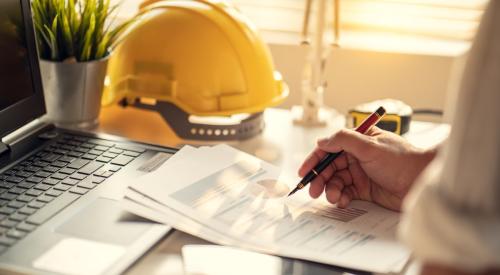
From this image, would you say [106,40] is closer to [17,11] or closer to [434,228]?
[17,11]

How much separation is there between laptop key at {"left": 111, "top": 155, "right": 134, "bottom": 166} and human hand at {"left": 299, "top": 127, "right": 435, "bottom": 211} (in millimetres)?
233

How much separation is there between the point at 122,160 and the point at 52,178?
108mm

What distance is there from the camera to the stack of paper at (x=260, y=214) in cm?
75

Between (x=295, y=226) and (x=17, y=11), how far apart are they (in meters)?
0.49

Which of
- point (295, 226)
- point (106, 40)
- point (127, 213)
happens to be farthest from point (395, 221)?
point (106, 40)

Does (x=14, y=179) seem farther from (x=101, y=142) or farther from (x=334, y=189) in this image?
(x=334, y=189)

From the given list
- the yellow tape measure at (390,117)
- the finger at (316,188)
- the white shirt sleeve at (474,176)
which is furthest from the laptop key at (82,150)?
the white shirt sleeve at (474,176)

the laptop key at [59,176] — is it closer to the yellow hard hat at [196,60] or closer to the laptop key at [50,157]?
the laptop key at [50,157]

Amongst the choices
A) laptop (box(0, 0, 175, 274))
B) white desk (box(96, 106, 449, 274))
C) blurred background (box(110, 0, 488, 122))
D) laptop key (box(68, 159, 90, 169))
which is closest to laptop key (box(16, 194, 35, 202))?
laptop (box(0, 0, 175, 274))

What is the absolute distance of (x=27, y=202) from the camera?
2.66 ft

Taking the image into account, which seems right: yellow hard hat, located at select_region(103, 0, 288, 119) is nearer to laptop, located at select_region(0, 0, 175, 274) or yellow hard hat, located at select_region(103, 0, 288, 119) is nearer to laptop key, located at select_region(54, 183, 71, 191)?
laptop, located at select_region(0, 0, 175, 274)

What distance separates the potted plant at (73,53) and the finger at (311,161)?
39 centimetres

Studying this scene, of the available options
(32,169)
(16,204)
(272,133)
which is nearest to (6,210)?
(16,204)

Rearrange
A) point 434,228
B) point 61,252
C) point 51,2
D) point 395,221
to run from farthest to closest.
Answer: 1. point 51,2
2. point 395,221
3. point 61,252
4. point 434,228
